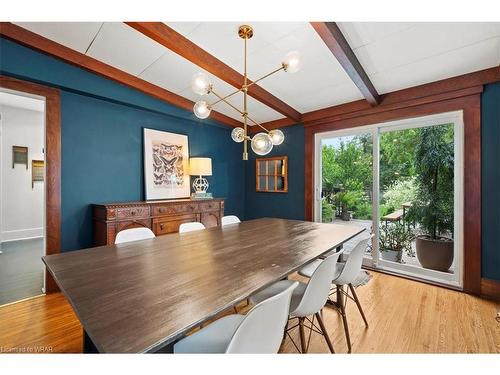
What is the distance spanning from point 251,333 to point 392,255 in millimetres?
3208

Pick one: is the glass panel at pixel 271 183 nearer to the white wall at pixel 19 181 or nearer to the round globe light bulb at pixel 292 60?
the round globe light bulb at pixel 292 60

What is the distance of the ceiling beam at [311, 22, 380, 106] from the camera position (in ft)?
6.08

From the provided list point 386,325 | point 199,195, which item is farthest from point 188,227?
point 386,325

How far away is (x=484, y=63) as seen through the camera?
2406mm

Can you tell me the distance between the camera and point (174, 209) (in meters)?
3.24

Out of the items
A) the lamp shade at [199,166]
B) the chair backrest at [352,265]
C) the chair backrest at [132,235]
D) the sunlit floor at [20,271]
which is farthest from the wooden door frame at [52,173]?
the chair backrest at [352,265]

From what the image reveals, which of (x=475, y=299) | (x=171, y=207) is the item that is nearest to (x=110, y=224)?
(x=171, y=207)

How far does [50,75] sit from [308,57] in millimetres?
2687

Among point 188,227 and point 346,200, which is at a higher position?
point 346,200

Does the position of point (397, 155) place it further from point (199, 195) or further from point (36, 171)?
point (36, 171)

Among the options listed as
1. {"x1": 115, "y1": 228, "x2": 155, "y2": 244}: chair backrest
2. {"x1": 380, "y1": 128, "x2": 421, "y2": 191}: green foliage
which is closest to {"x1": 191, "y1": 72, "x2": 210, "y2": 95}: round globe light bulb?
{"x1": 115, "y1": 228, "x2": 155, "y2": 244}: chair backrest

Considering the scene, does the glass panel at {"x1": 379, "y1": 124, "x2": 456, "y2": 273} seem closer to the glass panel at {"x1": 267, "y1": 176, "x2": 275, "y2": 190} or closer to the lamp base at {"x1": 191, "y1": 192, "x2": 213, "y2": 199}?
the glass panel at {"x1": 267, "y1": 176, "x2": 275, "y2": 190}

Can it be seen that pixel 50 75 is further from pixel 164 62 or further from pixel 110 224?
pixel 110 224
